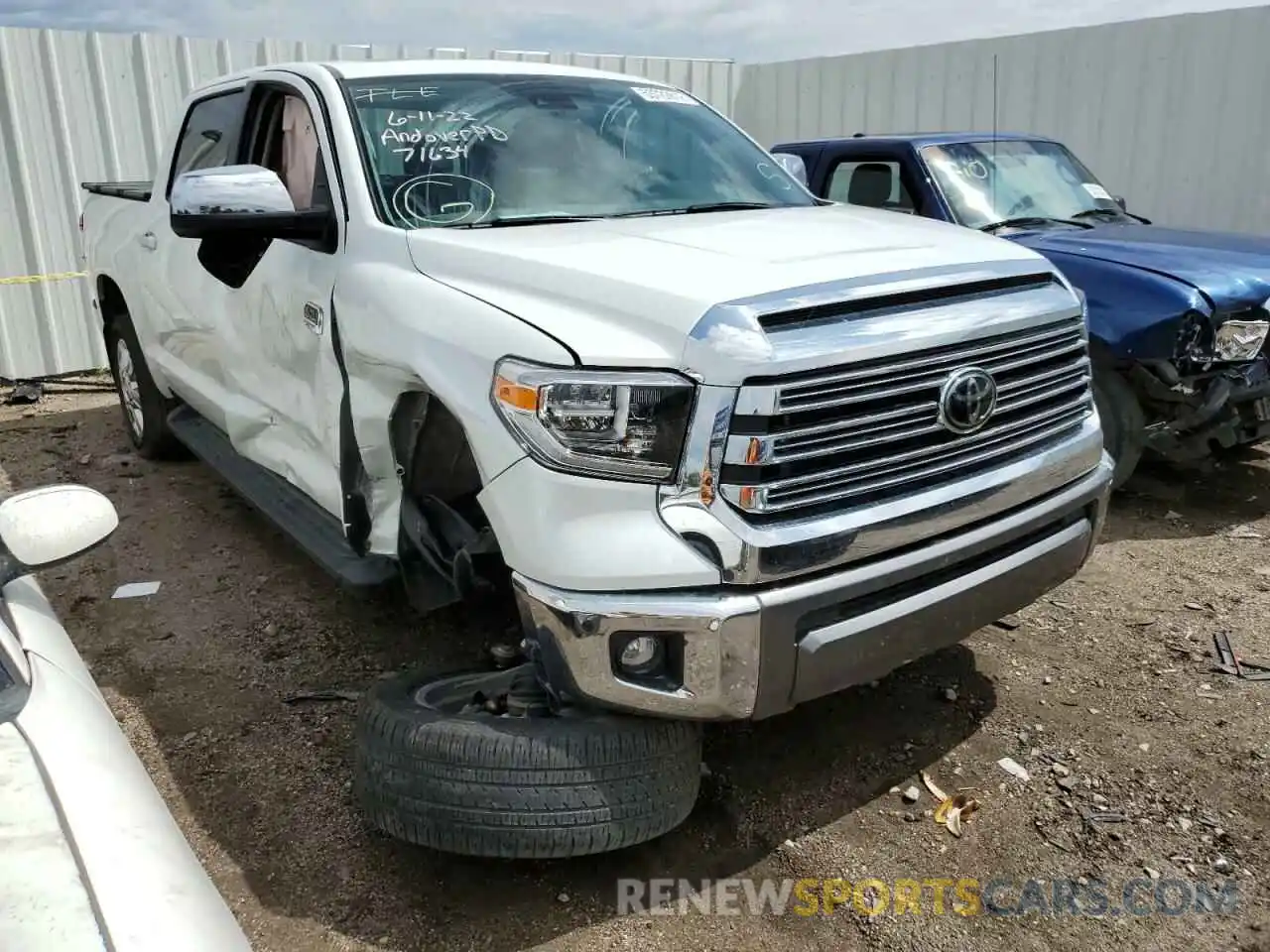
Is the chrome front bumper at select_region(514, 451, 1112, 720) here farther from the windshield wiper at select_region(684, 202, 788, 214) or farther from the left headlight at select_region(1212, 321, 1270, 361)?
the left headlight at select_region(1212, 321, 1270, 361)

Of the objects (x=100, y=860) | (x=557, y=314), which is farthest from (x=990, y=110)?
(x=100, y=860)

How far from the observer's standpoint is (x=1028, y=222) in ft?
18.4

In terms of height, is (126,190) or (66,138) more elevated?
(66,138)

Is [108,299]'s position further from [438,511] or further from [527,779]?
[527,779]

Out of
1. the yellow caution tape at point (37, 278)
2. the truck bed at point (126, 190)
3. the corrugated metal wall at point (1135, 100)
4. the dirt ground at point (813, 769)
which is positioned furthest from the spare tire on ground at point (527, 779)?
the corrugated metal wall at point (1135, 100)

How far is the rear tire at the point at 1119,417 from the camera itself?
476cm

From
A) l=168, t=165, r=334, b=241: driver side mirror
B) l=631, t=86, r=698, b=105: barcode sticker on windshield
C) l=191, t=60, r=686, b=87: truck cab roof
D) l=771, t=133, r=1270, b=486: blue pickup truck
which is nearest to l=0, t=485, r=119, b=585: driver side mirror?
l=168, t=165, r=334, b=241: driver side mirror

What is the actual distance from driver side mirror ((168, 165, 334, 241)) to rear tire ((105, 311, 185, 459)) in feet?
9.37

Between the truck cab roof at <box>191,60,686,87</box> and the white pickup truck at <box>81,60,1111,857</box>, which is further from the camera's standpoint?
the truck cab roof at <box>191,60,686,87</box>

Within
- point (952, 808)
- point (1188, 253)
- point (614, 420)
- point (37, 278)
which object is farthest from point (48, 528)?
point (37, 278)

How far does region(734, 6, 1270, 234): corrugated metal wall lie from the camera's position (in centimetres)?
792

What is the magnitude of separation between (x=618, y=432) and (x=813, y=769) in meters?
1.38

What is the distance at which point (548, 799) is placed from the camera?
231cm

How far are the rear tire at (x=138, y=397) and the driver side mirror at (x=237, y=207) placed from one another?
2857 millimetres
